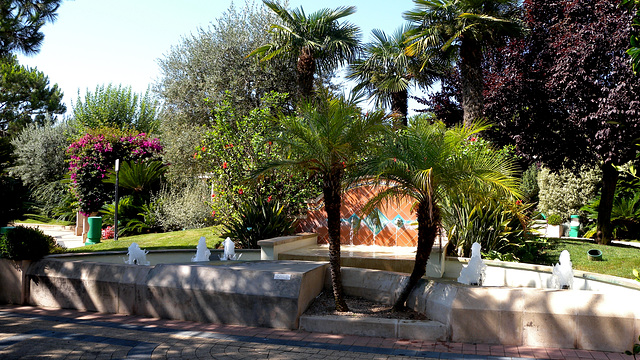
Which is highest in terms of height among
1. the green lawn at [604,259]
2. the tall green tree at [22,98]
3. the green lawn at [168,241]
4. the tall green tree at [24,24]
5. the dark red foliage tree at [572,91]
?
the tall green tree at [22,98]

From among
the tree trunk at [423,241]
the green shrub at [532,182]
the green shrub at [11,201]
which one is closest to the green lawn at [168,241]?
the green shrub at [11,201]

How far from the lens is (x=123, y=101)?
33469 millimetres

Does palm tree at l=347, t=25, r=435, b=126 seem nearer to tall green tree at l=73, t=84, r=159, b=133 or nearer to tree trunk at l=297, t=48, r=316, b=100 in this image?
tree trunk at l=297, t=48, r=316, b=100

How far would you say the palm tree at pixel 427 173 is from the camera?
6.46m

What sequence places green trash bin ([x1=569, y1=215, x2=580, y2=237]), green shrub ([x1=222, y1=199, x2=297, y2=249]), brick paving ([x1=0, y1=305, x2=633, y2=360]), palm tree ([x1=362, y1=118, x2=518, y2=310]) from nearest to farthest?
brick paving ([x1=0, y1=305, x2=633, y2=360]) < palm tree ([x1=362, y1=118, x2=518, y2=310]) < green shrub ([x1=222, y1=199, x2=297, y2=249]) < green trash bin ([x1=569, y1=215, x2=580, y2=237])

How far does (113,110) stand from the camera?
32812mm

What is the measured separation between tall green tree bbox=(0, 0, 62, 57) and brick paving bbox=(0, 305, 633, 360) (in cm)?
1089

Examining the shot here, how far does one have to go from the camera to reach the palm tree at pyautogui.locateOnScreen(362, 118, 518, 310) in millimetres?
6465

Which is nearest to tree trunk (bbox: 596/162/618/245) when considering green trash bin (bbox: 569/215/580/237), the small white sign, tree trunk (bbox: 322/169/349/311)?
green trash bin (bbox: 569/215/580/237)

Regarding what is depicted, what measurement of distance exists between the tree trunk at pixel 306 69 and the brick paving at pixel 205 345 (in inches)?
458

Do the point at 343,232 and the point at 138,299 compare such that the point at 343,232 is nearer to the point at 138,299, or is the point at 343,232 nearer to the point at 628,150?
the point at 138,299

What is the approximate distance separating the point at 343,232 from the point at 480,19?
712cm

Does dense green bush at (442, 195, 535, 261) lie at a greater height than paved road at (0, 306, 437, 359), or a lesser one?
greater

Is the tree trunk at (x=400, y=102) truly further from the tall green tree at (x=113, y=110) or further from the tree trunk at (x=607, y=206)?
the tall green tree at (x=113, y=110)
